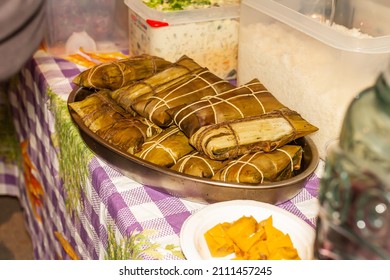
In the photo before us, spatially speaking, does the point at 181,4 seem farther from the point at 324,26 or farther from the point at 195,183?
the point at 195,183

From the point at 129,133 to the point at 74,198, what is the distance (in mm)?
269

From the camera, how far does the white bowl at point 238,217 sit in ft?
2.53

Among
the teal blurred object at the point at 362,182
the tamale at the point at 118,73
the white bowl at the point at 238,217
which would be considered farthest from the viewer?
the tamale at the point at 118,73

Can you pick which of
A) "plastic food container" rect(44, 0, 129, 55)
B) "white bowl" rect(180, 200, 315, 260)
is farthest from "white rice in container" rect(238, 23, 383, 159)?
"plastic food container" rect(44, 0, 129, 55)

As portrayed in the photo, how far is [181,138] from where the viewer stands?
1012 millimetres

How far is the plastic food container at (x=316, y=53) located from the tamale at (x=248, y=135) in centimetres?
7

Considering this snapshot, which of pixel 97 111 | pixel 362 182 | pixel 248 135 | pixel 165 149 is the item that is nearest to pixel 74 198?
pixel 97 111

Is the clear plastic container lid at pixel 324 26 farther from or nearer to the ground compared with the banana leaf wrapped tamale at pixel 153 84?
farther from the ground

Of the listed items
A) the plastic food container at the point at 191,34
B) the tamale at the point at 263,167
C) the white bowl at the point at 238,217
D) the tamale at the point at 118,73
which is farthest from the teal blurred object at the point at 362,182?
the plastic food container at the point at 191,34

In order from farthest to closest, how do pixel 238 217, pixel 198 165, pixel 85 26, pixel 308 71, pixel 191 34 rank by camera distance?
pixel 85 26 < pixel 191 34 < pixel 308 71 < pixel 198 165 < pixel 238 217

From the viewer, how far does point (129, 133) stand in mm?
1015

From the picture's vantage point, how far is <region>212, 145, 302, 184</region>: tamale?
0.90 meters

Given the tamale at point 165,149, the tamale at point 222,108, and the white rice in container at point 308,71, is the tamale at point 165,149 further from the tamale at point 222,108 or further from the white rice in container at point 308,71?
the white rice in container at point 308,71

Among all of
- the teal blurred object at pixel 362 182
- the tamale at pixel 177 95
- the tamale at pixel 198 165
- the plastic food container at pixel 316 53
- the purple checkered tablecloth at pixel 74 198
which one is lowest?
the purple checkered tablecloth at pixel 74 198
